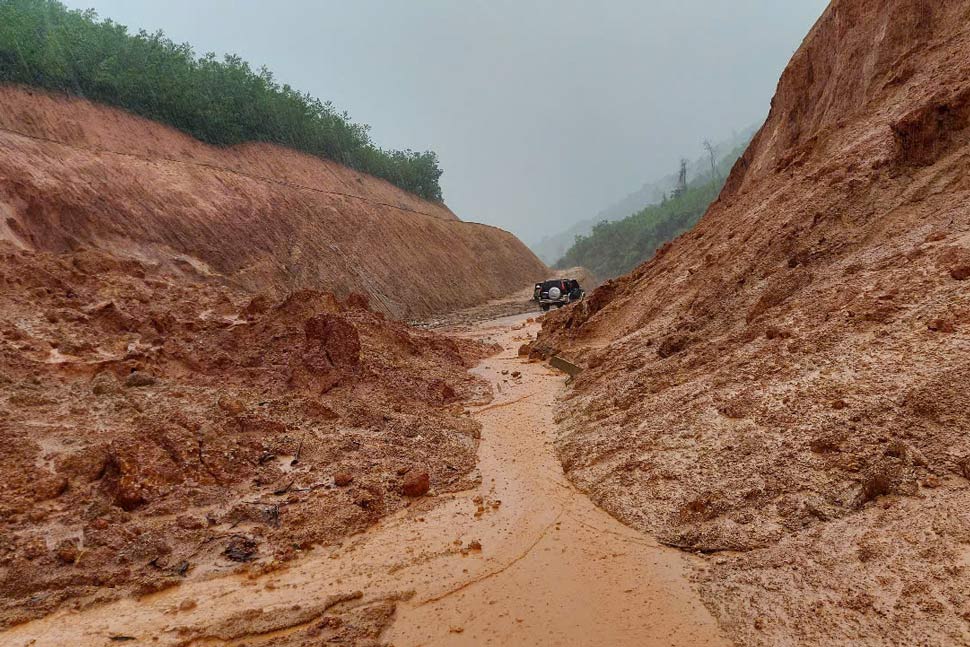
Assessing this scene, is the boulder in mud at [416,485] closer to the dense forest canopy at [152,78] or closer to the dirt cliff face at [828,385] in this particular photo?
the dirt cliff face at [828,385]

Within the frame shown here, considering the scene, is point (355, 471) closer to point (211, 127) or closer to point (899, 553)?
point (899, 553)

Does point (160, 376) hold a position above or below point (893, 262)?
above

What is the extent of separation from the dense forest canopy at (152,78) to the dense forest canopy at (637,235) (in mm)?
43391

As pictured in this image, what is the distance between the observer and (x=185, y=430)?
22.6 ft

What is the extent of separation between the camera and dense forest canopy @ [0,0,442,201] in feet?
82.2

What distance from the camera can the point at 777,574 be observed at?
4078 millimetres

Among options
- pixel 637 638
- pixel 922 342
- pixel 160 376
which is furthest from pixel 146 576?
pixel 922 342

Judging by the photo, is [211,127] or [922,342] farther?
[211,127]

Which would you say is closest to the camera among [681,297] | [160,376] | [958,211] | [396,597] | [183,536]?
[396,597]

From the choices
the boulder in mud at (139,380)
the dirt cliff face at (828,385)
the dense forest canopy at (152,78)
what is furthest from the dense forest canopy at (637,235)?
the boulder in mud at (139,380)

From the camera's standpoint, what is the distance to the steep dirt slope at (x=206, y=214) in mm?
16797

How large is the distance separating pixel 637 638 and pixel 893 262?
6367 millimetres

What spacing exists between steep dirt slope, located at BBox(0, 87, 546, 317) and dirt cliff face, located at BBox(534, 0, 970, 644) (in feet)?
51.2

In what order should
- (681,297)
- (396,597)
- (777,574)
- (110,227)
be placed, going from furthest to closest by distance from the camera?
(110,227) < (681,297) < (396,597) < (777,574)
